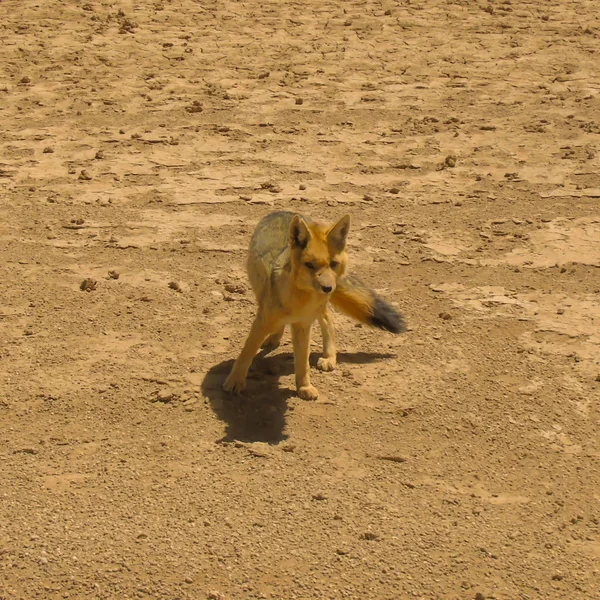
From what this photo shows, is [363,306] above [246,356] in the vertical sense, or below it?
above

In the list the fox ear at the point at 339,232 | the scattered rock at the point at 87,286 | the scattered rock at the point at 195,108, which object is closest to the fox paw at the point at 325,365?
the fox ear at the point at 339,232

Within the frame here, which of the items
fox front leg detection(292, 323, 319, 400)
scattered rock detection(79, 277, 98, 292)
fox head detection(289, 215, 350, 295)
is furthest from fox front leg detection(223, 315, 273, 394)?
scattered rock detection(79, 277, 98, 292)

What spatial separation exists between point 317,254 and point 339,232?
0.20 m

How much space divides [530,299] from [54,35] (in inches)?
315

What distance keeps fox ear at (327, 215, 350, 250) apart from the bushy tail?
77 centimetres

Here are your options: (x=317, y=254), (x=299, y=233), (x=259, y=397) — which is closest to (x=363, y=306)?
(x=259, y=397)

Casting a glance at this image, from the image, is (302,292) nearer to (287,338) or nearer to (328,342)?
(328,342)

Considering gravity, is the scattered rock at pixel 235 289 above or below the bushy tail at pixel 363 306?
below

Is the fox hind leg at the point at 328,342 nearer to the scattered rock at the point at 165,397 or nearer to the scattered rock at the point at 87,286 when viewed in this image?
the scattered rock at the point at 165,397

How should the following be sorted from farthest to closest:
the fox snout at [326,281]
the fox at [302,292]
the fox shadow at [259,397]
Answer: the fox shadow at [259,397], the fox at [302,292], the fox snout at [326,281]

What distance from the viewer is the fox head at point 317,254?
5.86 meters

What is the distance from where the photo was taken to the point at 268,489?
224 inches

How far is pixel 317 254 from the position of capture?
19.4 ft

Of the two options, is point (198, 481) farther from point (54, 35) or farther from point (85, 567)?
point (54, 35)
